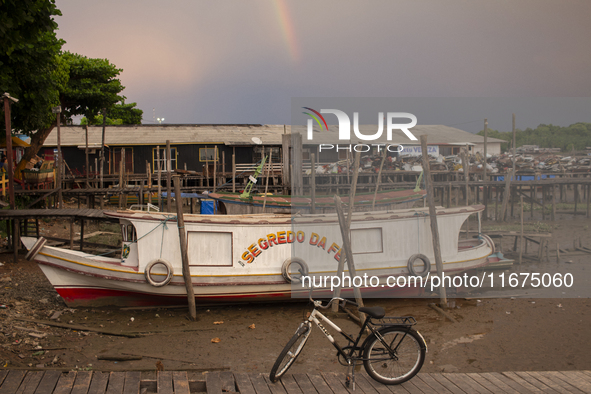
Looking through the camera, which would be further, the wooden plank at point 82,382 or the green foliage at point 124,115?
the green foliage at point 124,115

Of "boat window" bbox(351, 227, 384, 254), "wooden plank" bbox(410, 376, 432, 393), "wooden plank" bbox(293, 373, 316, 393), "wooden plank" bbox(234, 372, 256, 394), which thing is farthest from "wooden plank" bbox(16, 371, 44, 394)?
"boat window" bbox(351, 227, 384, 254)

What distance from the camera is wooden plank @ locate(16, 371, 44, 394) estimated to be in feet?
16.5

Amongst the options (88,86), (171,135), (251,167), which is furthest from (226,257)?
(171,135)

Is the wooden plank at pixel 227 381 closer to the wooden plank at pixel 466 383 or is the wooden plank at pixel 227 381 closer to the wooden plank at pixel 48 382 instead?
the wooden plank at pixel 48 382

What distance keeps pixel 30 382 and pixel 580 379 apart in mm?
6224

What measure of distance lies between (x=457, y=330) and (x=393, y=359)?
195 inches

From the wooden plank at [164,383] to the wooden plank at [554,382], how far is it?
4.23 m

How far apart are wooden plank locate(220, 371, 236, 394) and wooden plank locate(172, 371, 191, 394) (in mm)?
387

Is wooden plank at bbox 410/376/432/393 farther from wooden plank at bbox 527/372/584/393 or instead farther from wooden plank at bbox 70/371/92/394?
wooden plank at bbox 70/371/92/394

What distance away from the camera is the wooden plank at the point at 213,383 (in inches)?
203

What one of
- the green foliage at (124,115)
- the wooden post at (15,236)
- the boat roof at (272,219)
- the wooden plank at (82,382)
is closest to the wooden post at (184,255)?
the boat roof at (272,219)

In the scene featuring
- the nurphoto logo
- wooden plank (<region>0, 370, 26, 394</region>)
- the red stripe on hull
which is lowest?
the red stripe on hull

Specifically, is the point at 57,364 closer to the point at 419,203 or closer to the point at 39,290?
the point at 39,290

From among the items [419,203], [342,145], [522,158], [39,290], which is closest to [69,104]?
[39,290]
